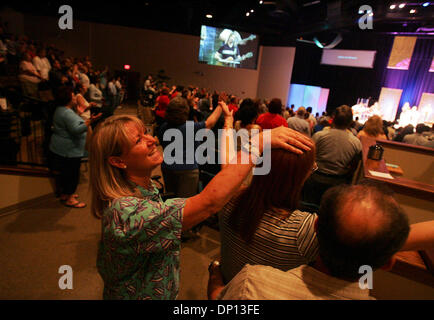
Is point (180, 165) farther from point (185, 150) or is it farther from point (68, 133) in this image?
point (68, 133)

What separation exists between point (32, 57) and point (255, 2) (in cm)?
874

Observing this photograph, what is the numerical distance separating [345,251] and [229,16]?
14737mm

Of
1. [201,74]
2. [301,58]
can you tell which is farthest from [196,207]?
[301,58]

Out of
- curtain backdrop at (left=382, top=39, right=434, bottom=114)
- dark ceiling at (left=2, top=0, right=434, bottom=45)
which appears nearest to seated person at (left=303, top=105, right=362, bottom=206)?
dark ceiling at (left=2, top=0, right=434, bottom=45)

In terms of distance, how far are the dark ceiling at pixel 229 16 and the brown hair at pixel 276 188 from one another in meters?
9.91

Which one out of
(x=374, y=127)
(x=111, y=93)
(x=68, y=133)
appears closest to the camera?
(x=68, y=133)

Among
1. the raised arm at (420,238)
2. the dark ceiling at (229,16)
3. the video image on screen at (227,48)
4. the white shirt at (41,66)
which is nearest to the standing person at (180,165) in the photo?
the raised arm at (420,238)

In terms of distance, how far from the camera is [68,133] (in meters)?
3.35

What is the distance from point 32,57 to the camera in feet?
27.6

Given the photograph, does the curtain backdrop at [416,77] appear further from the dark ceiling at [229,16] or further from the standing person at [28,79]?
the standing person at [28,79]

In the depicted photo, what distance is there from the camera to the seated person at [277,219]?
3.22ft

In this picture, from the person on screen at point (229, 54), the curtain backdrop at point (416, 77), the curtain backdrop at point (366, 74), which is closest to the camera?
the curtain backdrop at point (416, 77)

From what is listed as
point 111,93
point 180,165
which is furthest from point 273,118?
point 111,93
